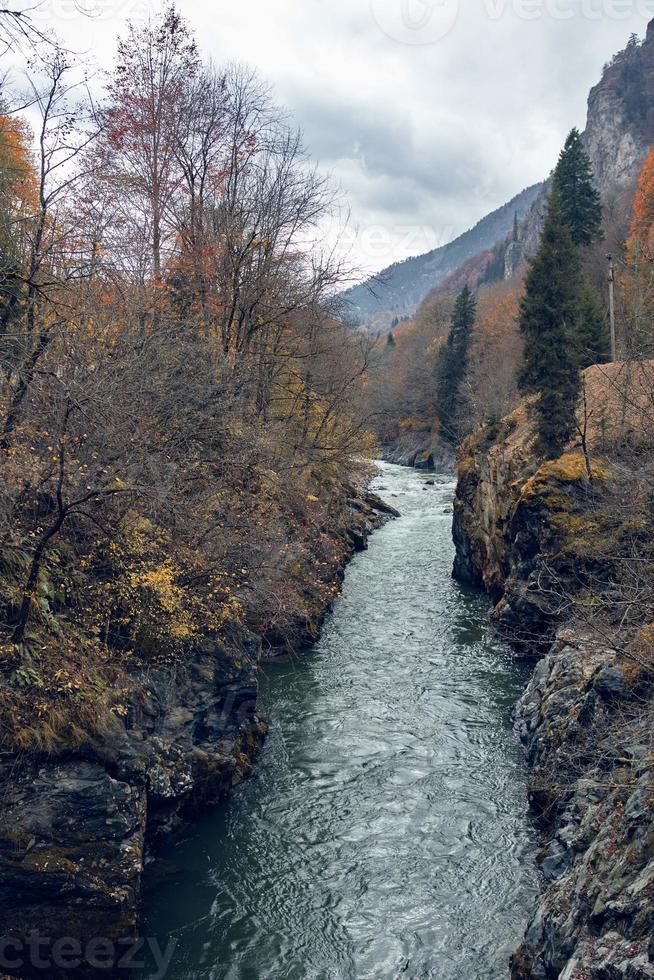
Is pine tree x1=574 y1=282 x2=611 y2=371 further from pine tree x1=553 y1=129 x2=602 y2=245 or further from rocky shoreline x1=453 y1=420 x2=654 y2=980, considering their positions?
rocky shoreline x1=453 y1=420 x2=654 y2=980

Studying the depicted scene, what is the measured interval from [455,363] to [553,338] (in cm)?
4299

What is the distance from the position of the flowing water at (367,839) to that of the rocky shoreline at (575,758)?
0.76m

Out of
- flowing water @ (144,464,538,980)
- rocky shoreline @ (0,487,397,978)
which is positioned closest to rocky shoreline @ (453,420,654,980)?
flowing water @ (144,464,538,980)

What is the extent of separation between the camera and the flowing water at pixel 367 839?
8.30 metres

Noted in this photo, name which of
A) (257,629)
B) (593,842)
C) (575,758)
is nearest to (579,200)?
(257,629)

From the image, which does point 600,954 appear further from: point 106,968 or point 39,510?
point 39,510

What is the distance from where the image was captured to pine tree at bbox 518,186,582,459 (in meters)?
21.1

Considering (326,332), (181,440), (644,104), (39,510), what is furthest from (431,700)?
(644,104)

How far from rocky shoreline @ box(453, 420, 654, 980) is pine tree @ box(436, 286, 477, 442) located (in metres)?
43.8

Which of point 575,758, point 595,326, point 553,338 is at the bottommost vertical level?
point 575,758

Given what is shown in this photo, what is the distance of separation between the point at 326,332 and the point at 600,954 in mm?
20822

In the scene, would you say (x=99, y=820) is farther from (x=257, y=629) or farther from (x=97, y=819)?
(x=257, y=629)

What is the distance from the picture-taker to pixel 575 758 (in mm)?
10000

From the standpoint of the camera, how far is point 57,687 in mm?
8648
